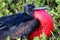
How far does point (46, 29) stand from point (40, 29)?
7cm

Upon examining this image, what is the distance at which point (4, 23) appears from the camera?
3.29 metres

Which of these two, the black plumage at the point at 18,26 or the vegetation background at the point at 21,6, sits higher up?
the black plumage at the point at 18,26

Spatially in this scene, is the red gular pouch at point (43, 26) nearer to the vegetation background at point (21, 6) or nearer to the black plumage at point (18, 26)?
the black plumage at point (18, 26)

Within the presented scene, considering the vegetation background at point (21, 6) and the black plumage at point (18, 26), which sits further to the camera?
the vegetation background at point (21, 6)

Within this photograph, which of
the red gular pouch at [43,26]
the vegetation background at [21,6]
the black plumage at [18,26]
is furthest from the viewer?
the vegetation background at [21,6]

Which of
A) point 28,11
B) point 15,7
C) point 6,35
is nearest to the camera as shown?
point 6,35

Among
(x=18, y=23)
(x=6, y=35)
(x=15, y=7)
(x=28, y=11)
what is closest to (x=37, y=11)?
(x=28, y=11)

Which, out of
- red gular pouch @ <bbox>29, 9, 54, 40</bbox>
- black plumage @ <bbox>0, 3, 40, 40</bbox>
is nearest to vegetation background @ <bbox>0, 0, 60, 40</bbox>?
red gular pouch @ <bbox>29, 9, 54, 40</bbox>

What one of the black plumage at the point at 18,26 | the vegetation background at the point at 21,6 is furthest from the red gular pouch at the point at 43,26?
the vegetation background at the point at 21,6

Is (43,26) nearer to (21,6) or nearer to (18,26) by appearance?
(18,26)

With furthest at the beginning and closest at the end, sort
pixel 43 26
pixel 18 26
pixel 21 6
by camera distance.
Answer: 1. pixel 21 6
2. pixel 43 26
3. pixel 18 26

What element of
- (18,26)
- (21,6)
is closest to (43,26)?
(18,26)

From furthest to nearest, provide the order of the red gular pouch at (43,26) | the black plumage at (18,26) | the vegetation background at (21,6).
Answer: the vegetation background at (21,6)
the red gular pouch at (43,26)
the black plumage at (18,26)

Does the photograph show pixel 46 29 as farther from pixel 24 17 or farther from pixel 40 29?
pixel 24 17
